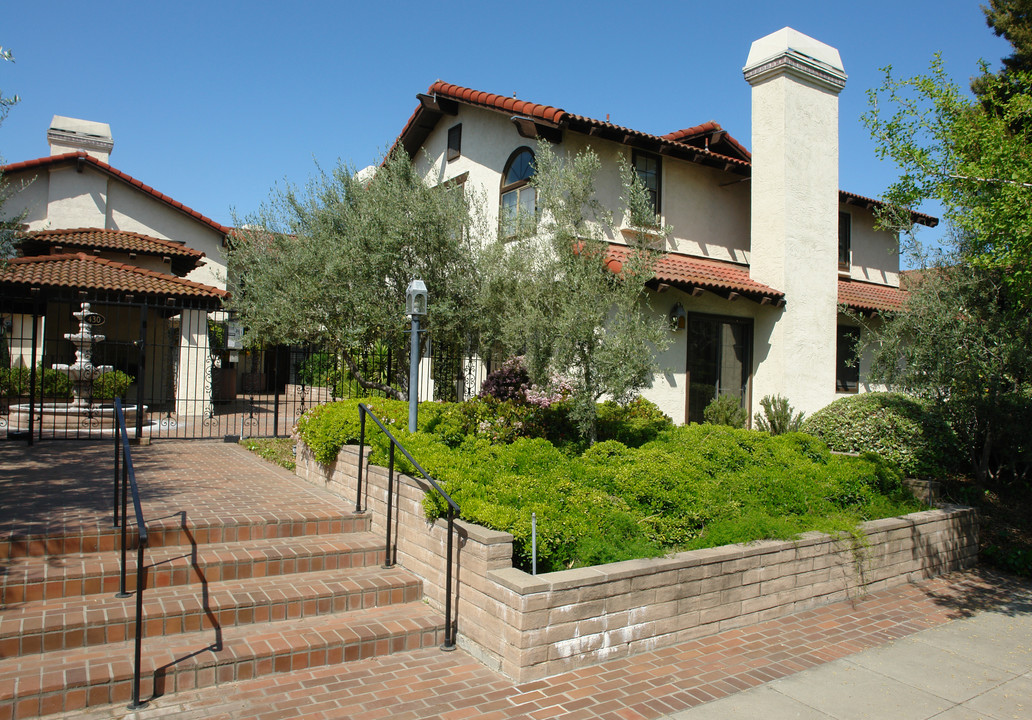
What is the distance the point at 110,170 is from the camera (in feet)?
64.5

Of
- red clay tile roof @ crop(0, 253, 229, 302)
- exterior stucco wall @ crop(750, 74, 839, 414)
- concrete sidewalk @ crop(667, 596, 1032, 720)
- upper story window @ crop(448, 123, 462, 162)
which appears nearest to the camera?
concrete sidewalk @ crop(667, 596, 1032, 720)

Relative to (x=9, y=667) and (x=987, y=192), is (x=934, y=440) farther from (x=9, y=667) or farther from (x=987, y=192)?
(x=9, y=667)

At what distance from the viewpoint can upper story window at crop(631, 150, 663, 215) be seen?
12.9 metres

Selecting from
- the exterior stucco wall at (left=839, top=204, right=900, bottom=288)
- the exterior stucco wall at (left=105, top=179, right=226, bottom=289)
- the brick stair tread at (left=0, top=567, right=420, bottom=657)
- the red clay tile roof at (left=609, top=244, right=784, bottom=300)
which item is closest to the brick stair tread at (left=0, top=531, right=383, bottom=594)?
the brick stair tread at (left=0, top=567, right=420, bottom=657)

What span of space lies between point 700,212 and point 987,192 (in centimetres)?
758

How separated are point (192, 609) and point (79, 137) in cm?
2227

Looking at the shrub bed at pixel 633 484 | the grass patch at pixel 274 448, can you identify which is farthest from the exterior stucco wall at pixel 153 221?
the shrub bed at pixel 633 484

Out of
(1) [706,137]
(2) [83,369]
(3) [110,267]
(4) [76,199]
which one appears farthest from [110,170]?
(1) [706,137]

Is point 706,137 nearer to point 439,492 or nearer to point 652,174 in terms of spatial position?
point 652,174

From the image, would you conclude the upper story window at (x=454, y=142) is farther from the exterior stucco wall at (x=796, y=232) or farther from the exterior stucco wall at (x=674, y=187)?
the exterior stucco wall at (x=796, y=232)

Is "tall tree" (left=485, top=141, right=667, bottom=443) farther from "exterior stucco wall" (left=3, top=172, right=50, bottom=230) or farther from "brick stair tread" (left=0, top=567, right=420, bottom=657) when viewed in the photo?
"exterior stucco wall" (left=3, top=172, right=50, bottom=230)

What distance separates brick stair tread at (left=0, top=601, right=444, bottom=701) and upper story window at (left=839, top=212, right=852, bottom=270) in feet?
48.0

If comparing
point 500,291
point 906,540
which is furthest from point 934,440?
point 500,291

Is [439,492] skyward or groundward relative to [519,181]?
groundward
